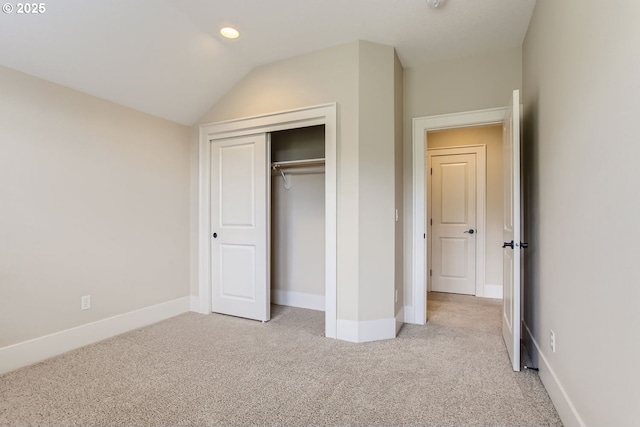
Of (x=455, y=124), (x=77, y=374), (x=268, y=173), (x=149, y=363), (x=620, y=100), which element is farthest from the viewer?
(x=268, y=173)

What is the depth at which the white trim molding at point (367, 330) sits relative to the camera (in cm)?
266

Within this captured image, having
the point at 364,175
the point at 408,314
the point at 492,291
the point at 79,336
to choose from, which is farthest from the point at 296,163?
the point at 492,291

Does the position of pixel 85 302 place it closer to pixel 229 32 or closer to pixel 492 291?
pixel 229 32

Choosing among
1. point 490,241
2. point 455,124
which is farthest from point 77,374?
point 490,241

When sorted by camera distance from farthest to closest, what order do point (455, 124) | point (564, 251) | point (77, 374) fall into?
1. point (455, 124)
2. point (77, 374)
3. point (564, 251)

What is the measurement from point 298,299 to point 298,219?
97 centimetres

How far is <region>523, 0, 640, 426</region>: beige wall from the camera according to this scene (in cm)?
106

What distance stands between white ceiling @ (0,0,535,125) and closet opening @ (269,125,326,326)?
968 millimetres

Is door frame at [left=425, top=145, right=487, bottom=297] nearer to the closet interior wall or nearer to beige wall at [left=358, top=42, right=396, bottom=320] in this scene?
beige wall at [left=358, top=42, right=396, bottom=320]

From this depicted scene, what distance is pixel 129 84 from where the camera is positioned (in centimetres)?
274

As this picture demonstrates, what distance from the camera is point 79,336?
2.57 m

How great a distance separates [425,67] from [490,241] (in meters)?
2.47

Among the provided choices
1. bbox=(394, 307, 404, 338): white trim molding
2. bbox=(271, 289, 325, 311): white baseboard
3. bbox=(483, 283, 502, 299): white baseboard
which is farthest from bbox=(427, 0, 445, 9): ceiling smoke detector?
bbox=(483, 283, 502, 299): white baseboard

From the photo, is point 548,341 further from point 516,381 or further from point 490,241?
point 490,241
